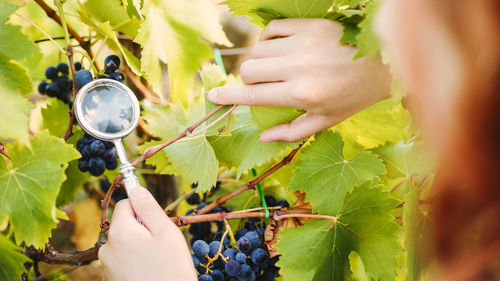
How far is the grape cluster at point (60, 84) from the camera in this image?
918 mm

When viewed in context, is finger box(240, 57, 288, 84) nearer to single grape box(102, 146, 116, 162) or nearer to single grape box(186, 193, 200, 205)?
single grape box(102, 146, 116, 162)

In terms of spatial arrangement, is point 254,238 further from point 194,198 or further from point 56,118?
point 56,118

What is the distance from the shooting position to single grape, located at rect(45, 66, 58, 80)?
3.03ft

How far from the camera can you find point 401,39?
39cm

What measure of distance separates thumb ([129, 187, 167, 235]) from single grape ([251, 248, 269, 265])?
0.20m

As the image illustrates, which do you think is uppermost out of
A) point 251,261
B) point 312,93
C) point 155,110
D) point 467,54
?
point 467,54

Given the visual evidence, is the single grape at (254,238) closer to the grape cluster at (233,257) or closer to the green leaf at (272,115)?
the grape cluster at (233,257)

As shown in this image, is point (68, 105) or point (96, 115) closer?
point (96, 115)

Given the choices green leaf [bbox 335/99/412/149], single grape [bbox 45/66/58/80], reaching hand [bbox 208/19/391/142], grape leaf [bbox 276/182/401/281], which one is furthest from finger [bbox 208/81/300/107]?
single grape [bbox 45/66/58/80]

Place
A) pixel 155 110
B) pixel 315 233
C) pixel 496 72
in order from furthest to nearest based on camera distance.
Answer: pixel 155 110 < pixel 315 233 < pixel 496 72

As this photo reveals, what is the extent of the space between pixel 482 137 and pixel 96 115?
560mm

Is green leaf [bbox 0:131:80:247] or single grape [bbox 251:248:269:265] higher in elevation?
green leaf [bbox 0:131:80:247]

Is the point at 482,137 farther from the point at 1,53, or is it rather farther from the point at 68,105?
the point at 68,105

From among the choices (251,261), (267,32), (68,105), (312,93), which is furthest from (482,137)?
(68,105)
